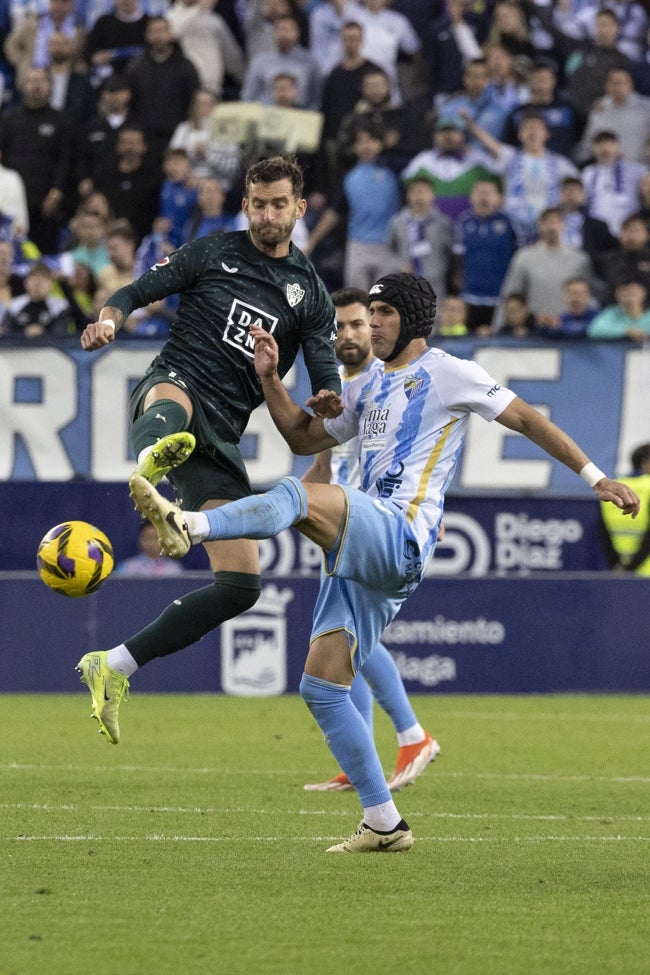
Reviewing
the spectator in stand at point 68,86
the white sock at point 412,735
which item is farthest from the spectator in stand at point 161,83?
the white sock at point 412,735

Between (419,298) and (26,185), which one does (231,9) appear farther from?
(419,298)

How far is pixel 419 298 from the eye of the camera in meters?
6.99

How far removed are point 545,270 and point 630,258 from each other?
84 cm

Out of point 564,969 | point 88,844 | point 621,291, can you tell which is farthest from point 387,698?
point 621,291

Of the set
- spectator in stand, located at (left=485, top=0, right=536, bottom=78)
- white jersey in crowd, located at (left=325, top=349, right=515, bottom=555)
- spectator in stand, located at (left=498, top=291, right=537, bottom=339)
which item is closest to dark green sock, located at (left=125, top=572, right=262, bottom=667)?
white jersey in crowd, located at (left=325, top=349, right=515, bottom=555)

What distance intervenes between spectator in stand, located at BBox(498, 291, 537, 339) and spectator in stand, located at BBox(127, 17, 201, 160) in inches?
188

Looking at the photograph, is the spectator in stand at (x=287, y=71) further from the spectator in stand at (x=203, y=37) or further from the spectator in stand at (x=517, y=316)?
the spectator in stand at (x=517, y=316)

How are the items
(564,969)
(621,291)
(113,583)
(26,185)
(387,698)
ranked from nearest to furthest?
(564,969) → (387,698) → (113,583) → (621,291) → (26,185)

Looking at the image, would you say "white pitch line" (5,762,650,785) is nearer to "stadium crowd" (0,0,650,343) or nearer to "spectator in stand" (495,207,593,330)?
"stadium crowd" (0,0,650,343)

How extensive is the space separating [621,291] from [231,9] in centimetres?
653

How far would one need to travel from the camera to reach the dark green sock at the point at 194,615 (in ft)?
24.2

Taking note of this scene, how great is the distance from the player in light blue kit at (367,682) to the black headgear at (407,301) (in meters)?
1.61

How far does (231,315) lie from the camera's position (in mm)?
7902

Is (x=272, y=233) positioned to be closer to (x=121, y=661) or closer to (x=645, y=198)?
(x=121, y=661)
